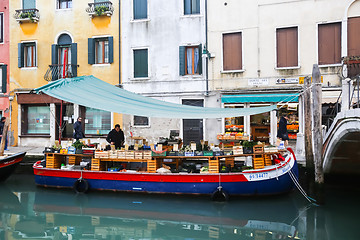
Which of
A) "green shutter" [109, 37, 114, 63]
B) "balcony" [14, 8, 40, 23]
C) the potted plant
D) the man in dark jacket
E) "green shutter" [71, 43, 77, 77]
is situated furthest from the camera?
"balcony" [14, 8, 40, 23]

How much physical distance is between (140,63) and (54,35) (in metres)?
4.28

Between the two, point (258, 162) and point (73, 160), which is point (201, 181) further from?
point (73, 160)

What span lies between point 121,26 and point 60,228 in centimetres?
1019

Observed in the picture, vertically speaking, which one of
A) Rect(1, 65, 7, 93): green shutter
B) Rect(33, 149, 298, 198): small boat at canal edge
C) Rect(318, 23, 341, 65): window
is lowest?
Rect(33, 149, 298, 198): small boat at canal edge

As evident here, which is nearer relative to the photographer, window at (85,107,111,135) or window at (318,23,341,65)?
window at (318,23,341,65)

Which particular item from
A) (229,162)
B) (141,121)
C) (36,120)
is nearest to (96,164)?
(229,162)

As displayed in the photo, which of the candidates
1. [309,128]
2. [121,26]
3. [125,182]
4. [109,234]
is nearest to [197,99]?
[121,26]

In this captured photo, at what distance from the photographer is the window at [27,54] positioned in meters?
15.4

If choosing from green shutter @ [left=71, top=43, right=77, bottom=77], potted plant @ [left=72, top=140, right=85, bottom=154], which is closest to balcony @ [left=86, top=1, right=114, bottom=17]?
green shutter @ [left=71, top=43, right=77, bottom=77]

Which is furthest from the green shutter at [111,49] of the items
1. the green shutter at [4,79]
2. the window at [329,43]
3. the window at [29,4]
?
the window at [329,43]

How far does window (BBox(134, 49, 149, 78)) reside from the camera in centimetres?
1447

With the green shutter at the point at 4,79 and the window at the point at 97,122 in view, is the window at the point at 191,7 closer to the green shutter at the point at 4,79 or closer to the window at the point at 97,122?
the window at the point at 97,122

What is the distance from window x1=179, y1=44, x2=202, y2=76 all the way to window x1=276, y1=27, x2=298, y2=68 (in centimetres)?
311

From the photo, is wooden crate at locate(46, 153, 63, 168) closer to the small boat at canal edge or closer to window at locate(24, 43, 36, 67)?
the small boat at canal edge
